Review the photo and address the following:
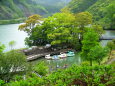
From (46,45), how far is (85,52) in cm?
1529

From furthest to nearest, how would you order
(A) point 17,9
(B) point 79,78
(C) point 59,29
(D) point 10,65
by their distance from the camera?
(A) point 17,9
(C) point 59,29
(D) point 10,65
(B) point 79,78

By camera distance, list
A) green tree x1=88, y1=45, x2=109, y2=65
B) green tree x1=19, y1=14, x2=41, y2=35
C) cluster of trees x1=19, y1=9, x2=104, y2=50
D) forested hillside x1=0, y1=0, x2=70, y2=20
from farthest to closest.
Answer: forested hillside x1=0, y1=0, x2=70, y2=20, green tree x1=19, y1=14, x2=41, y2=35, cluster of trees x1=19, y1=9, x2=104, y2=50, green tree x1=88, y1=45, x2=109, y2=65

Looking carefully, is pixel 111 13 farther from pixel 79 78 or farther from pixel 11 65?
pixel 79 78

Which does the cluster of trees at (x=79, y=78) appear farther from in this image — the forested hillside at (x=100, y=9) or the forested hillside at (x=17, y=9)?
the forested hillside at (x=17, y=9)

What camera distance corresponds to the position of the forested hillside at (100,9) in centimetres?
7470

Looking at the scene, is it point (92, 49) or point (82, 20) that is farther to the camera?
point (82, 20)

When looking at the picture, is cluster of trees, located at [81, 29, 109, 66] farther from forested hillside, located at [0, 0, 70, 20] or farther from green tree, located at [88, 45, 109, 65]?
forested hillside, located at [0, 0, 70, 20]

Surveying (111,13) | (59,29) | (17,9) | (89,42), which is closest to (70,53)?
(59,29)

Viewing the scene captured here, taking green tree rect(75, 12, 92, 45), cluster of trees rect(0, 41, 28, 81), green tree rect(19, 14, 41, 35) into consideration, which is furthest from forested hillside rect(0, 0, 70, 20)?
cluster of trees rect(0, 41, 28, 81)

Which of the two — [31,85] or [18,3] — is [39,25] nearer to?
[31,85]

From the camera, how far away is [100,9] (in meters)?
90.8

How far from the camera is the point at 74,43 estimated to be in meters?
44.8

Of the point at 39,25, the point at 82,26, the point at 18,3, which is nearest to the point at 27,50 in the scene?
the point at 39,25

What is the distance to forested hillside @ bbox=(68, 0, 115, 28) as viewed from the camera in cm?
7470
